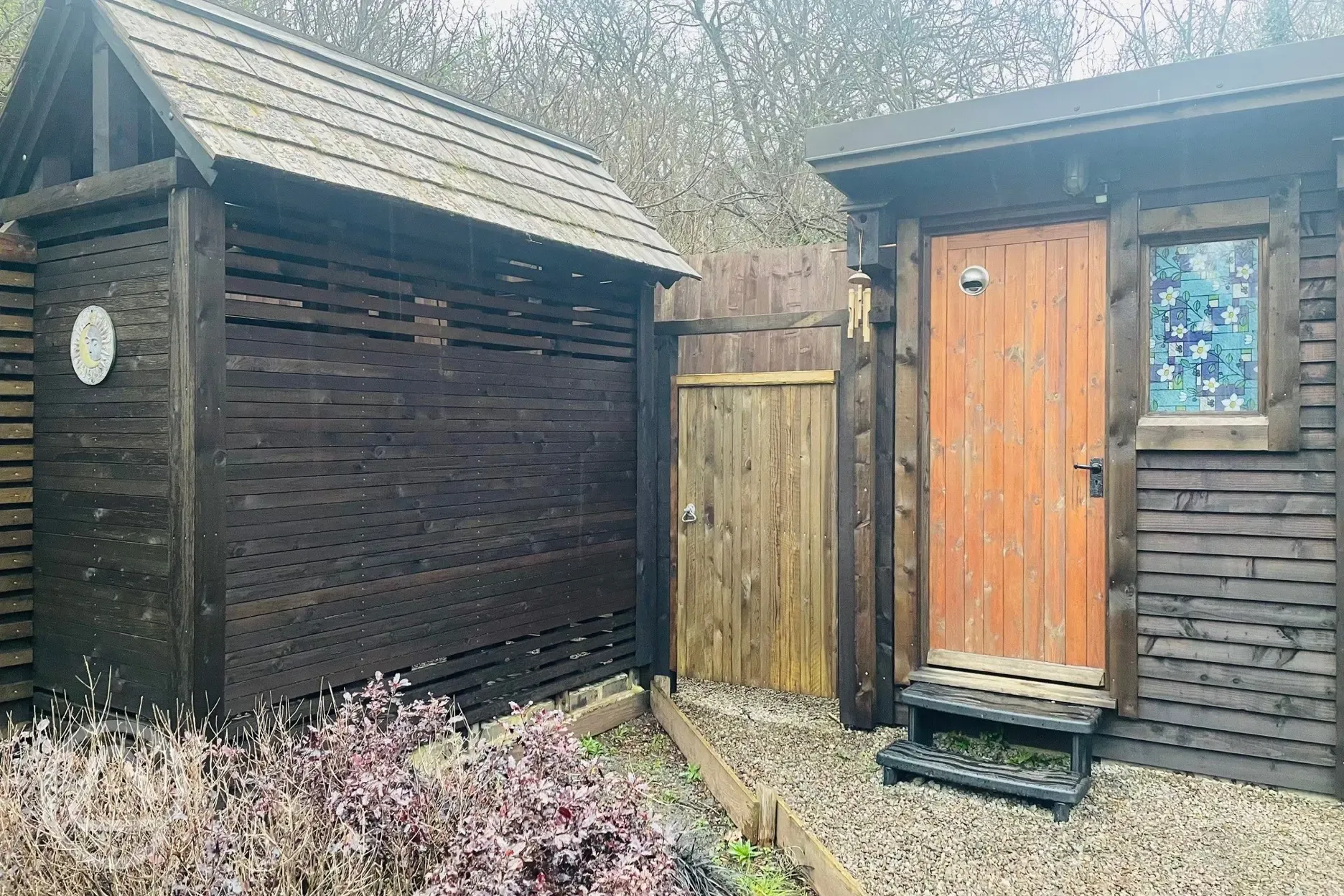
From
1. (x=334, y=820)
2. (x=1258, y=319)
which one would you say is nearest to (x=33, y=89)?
(x=334, y=820)

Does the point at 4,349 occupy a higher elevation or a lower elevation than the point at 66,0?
lower

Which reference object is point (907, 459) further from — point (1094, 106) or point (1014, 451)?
point (1094, 106)

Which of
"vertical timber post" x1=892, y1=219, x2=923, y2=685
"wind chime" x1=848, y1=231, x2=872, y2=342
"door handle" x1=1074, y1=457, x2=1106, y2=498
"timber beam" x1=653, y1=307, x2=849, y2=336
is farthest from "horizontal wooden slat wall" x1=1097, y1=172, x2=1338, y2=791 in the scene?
"timber beam" x1=653, y1=307, x2=849, y2=336

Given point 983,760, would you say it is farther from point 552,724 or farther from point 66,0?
point 66,0

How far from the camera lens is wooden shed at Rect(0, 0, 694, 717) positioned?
360cm

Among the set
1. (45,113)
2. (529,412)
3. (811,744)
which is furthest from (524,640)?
(45,113)

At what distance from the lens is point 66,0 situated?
3816 mm

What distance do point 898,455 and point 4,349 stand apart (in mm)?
4266

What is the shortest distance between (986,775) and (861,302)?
8.12ft

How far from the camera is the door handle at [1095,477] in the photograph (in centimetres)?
496

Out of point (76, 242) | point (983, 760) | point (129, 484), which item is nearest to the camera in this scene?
point (129, 484)

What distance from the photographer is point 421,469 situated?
4508 millimetres

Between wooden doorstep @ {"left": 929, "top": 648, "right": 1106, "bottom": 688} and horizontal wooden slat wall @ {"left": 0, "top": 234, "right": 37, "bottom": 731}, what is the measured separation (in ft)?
14.2

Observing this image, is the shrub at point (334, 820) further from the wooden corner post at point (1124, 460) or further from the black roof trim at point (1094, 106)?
the black roof trim at point (1094, 106)
